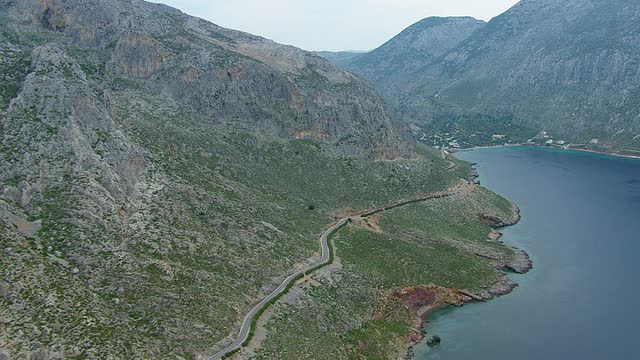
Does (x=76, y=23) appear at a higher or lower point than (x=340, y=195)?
higher

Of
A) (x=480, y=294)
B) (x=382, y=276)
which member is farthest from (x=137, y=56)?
(x=480, y=294)

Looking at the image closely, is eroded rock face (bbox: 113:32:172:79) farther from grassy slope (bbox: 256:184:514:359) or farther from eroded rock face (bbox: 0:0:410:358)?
grassy slope (bbox: 256:184:514:359)

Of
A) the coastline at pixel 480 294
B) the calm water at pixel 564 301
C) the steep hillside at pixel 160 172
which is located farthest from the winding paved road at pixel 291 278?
the calm water at pixel 564 301

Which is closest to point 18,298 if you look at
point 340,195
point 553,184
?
point 340,195

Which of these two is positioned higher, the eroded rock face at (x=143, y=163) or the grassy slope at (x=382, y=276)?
the eroded rock face at (x=143, y=163)

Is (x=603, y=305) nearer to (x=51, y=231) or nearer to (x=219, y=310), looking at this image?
(x=219, y=310)

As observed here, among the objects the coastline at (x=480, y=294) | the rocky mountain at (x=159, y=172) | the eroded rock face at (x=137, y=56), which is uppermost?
the eroded rock face at (x=137, y=56)

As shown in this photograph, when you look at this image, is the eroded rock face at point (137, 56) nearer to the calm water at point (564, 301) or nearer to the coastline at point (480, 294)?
the coastline at point (480, 294)
